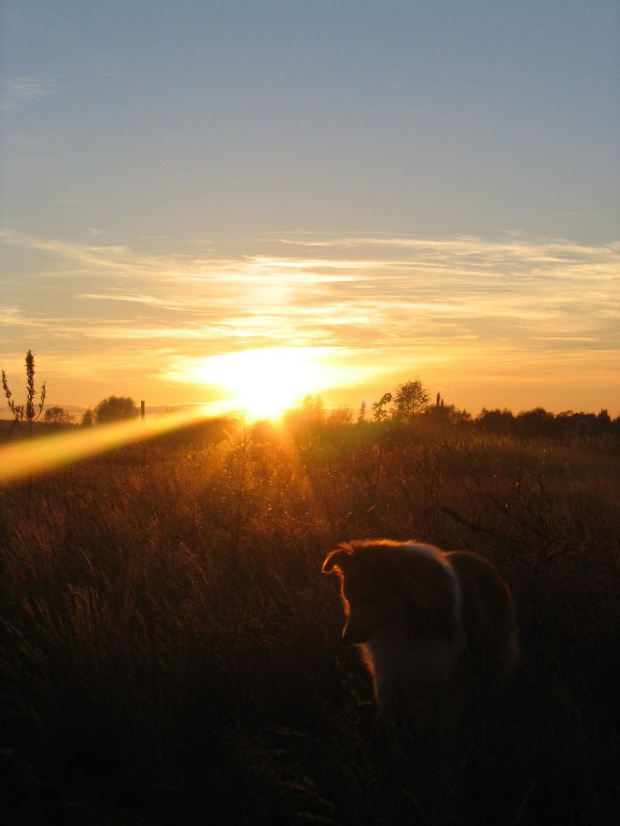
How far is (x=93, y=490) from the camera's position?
10.7 meters

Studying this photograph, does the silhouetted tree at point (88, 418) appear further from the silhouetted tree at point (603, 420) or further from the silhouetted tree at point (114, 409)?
the silhouetted tree at point (603, 420)

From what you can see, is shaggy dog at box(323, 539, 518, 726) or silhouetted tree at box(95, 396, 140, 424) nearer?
shaggy dog at box(323, 539, 518, 726)

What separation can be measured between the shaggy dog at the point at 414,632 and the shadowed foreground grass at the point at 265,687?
166 millimetres

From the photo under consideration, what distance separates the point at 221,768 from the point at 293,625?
1470 mm

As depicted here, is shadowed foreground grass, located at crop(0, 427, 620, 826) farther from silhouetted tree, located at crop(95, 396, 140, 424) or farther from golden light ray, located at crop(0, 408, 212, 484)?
silhouetted tree, located at crop(95, 396, 140, 424)

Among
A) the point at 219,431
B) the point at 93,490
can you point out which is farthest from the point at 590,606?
the point at 219,431

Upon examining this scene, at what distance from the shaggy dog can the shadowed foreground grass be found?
0.17 metres

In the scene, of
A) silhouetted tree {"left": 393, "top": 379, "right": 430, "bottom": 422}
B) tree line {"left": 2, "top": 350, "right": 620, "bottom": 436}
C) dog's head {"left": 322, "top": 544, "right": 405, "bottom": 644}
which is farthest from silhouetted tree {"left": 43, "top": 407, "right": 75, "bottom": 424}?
dog's head {"left": 322, "top": 544, "right": 405, "bottom": 644}

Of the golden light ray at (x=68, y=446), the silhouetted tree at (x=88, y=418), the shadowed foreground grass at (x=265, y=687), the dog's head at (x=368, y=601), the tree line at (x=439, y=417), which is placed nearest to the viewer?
the shadowed foreground grass at (x=265, y=687)

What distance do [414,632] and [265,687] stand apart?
1.07m

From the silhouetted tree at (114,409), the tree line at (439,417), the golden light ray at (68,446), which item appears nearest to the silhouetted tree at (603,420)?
the tree line at (439,417)

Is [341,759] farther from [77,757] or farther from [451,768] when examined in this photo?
[77,757]

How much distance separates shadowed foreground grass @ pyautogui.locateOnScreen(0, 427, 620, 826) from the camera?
3.10 metres

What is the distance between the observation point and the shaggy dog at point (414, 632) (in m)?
3.47
